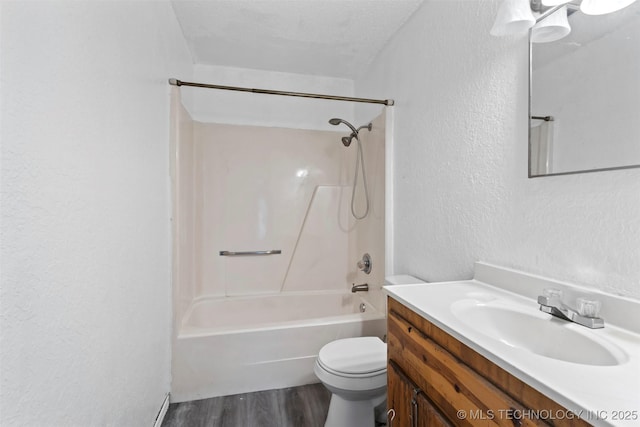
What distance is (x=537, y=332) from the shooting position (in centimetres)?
84

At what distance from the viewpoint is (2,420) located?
581 mm

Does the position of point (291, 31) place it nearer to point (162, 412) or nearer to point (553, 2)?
point (553, 2)

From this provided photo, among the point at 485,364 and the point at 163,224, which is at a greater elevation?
the point at 163,224

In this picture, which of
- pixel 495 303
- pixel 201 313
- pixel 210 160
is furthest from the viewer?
pixel 210 160

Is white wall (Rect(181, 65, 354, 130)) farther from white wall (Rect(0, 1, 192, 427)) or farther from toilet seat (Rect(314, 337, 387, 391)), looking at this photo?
toilet seat (Rect(314, 337, 387, 391))

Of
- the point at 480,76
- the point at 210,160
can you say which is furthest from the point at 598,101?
the point at 210,160

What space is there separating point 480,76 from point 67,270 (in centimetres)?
163

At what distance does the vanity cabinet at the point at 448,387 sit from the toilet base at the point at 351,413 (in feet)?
1.42

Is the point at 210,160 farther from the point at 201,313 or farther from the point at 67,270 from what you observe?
the point at 67,270

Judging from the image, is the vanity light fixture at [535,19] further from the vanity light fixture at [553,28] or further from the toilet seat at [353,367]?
the toilet seat at [353,367]

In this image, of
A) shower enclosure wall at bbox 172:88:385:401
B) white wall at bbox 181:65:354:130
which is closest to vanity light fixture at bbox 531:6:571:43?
shower enclosure wall at bbox 172:88:385:401

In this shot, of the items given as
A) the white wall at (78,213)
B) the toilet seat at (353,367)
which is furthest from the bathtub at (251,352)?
the toilet seat at (353,367)

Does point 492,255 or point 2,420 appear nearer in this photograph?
point 2,420

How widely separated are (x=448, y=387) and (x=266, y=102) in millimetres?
2550
